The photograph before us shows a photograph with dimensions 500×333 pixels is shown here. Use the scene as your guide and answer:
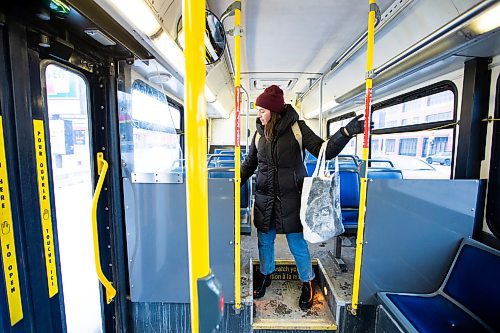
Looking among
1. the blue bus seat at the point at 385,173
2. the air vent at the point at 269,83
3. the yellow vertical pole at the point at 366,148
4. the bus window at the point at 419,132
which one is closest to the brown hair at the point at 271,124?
the yellow vertical pole at the point at 366,148

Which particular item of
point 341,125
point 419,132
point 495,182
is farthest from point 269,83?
point 495,182

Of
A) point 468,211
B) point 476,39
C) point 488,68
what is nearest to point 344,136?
point 476,39

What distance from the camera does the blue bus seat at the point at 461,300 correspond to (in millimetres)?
1518

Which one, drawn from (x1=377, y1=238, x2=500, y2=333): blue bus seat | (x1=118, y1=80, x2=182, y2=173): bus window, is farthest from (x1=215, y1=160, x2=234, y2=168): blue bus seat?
(x1=377, y1=238, x2=500, y2=333): blue bus seat

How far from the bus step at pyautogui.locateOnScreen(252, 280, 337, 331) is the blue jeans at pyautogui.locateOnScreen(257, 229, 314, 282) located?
0.28 m

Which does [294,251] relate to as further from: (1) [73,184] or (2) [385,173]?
(1) [73,184]

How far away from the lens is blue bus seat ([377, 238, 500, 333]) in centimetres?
152

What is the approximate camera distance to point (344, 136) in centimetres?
170

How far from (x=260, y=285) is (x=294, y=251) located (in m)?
0.59

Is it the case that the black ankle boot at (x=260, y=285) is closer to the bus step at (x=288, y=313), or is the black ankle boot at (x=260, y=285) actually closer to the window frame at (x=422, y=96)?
the bus step at (x=288, y=313)

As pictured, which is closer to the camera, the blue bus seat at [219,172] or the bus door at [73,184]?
the bus door at [73,184]

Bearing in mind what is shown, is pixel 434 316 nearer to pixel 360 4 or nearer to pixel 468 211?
pixel 468 211

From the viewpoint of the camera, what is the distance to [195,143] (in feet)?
1.65

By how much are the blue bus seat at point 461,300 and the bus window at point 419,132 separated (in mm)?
1217
